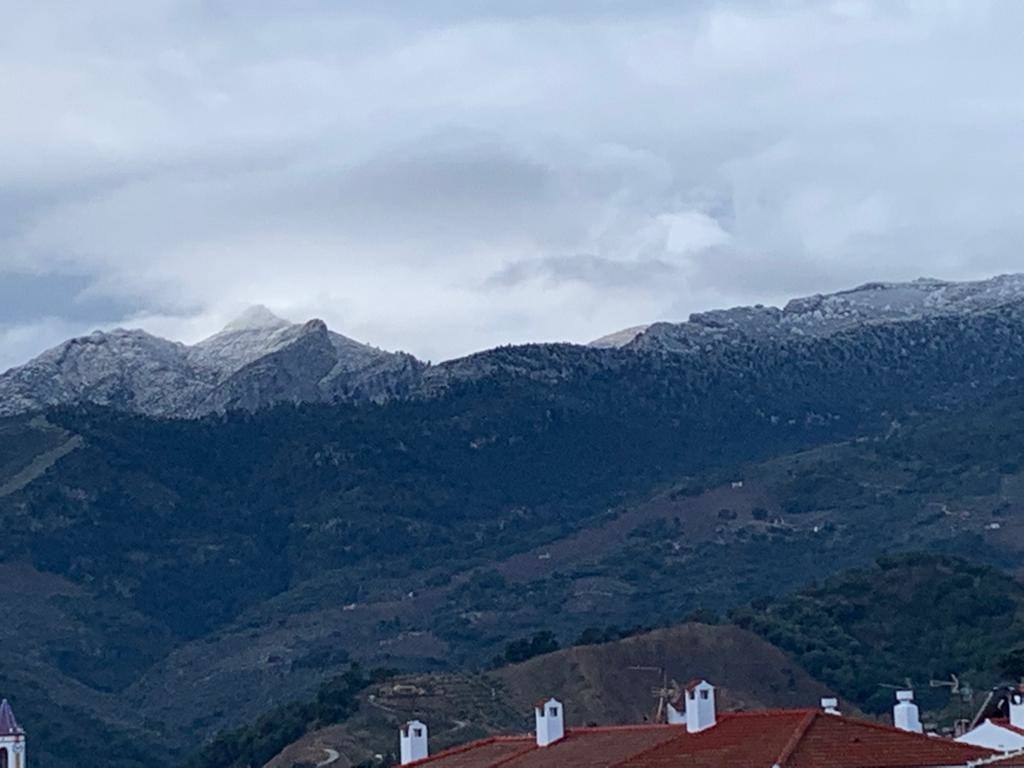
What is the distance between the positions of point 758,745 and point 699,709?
4.03 metres

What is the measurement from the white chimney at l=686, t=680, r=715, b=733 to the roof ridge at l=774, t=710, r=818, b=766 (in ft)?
9.00

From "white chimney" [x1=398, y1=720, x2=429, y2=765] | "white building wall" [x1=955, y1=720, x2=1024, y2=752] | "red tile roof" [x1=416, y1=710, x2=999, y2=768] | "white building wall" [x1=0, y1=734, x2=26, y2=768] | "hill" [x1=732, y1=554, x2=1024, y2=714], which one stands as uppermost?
"hill" [x1=732, y1=554, x2=1024, y2=714]

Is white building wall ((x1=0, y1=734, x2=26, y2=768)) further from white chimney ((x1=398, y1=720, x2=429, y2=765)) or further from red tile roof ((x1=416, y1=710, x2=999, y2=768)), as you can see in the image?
red tile roof ((x1=416, y1=710, x2=999, y2=768))

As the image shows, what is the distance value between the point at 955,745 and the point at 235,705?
13478cm

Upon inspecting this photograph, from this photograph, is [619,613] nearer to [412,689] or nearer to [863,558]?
[863,558]

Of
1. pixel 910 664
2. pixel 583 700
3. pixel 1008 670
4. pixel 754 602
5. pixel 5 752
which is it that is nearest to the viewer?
pixel 1008 670

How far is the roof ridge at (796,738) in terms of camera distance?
5470 cm

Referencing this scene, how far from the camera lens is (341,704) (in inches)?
5531

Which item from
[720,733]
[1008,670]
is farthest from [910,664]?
[720,733]

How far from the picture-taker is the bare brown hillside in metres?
133

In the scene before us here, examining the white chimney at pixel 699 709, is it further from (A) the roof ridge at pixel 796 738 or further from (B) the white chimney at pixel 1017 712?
(B) the white chimney at pixel 1017 712

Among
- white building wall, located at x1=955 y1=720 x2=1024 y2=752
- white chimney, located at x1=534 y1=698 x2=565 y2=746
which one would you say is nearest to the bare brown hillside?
white chimney, located at x1=534 y1=698 x2=565 y2=746

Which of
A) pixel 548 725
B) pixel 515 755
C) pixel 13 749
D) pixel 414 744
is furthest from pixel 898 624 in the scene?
pixel 515 755

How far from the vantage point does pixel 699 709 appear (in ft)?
198
